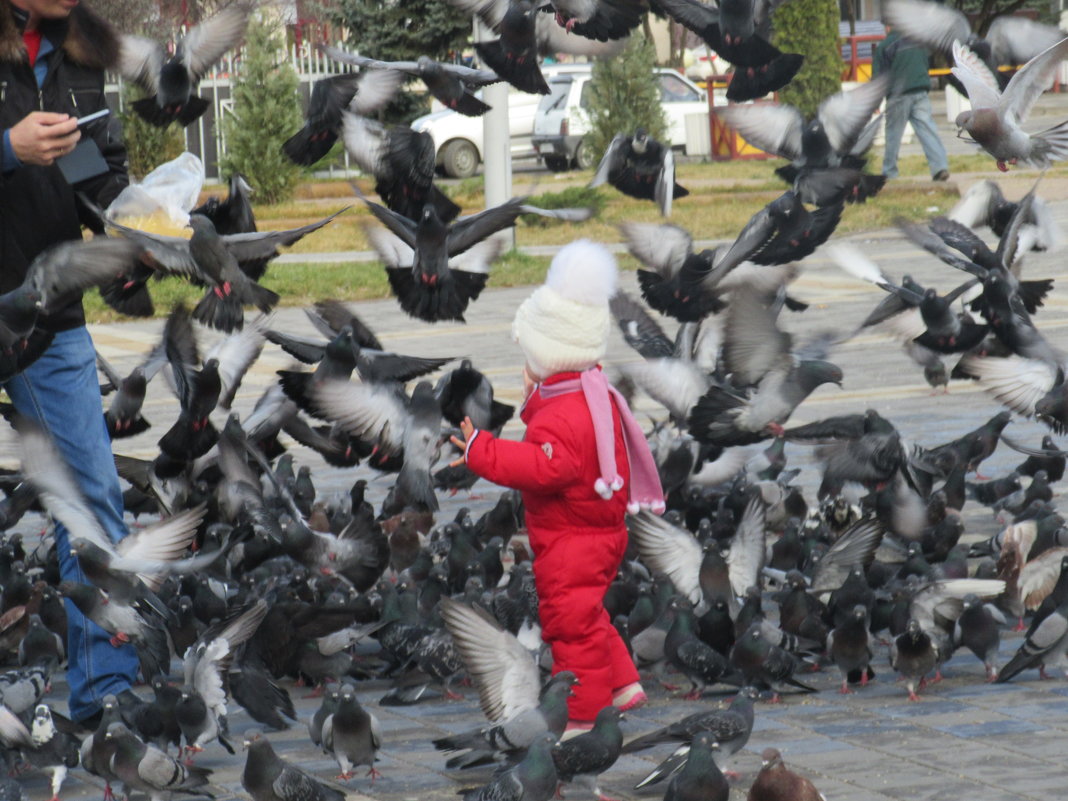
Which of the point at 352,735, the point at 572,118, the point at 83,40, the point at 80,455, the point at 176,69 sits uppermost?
the point at 83,40

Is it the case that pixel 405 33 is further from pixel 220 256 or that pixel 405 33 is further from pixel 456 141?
pixel 220 256

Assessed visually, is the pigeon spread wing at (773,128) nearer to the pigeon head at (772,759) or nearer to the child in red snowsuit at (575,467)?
the child in red snowsuit at (575,467)

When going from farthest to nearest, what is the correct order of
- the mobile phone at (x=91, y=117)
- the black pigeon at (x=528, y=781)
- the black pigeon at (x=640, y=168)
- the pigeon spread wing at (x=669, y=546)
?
the black pigeon at (x=640, y=168) → the pigeon spread wing at (x=669, y=546) → the mobile phone at (x=91, y=117) → the black pigeon at (x=528, y=781)

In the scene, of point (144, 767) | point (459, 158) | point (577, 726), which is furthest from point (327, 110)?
point (459, 158)

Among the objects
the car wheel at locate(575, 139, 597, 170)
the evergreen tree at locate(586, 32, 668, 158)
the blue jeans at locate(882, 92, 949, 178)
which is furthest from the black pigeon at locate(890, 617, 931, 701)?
the car wheel at locate(575, 139, 597, 170)

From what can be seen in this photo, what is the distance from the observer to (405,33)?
104 ft

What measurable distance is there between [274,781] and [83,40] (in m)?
2.28

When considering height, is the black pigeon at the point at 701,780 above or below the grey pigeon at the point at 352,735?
above

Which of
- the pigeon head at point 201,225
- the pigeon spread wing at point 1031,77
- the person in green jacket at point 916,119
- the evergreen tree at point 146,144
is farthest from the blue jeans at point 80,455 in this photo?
the evergreen tree at point 146,144

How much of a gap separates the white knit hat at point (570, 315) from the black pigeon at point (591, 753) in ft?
3.93

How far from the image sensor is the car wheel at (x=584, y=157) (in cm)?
2742

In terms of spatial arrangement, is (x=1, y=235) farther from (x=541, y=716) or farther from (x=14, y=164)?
(x=541, y=716)

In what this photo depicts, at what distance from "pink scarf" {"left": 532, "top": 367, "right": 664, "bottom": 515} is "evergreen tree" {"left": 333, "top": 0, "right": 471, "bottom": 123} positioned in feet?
85.7

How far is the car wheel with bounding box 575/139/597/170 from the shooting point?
2742cm
